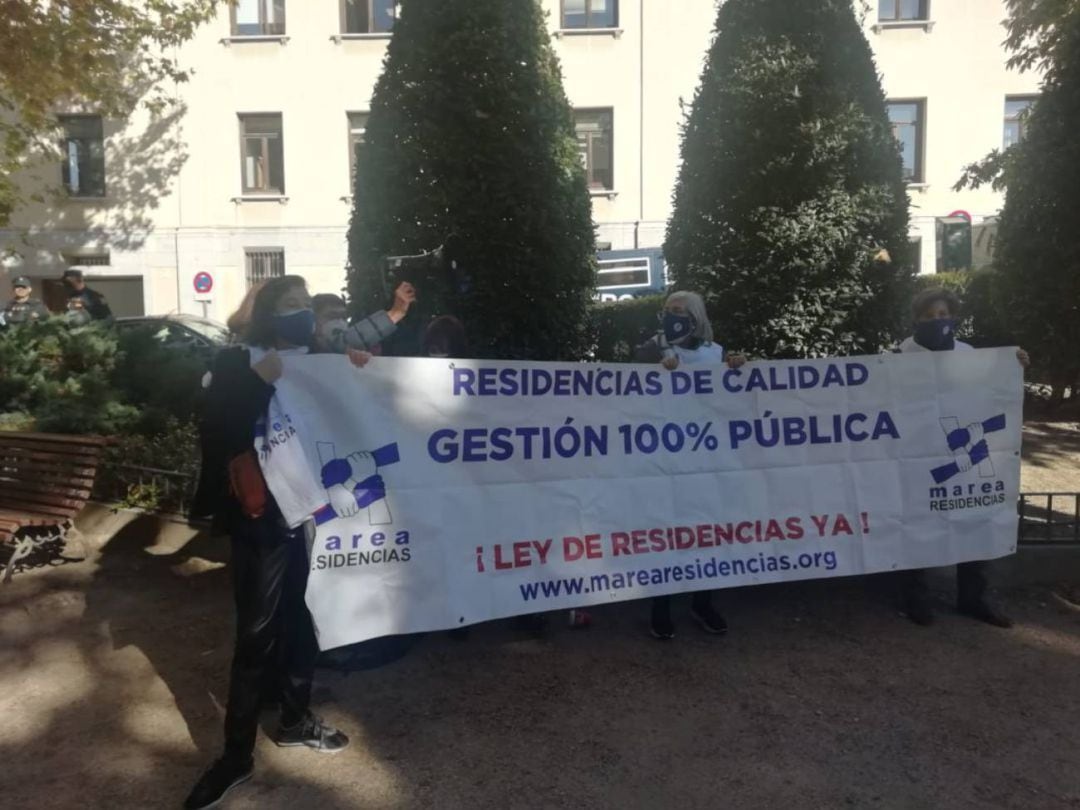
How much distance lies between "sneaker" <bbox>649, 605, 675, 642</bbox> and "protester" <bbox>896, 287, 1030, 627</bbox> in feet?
4.42

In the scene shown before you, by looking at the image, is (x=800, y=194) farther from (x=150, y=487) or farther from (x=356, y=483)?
(x=150, y=487)

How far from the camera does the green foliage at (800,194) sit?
5.98 metres

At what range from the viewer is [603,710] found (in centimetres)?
409

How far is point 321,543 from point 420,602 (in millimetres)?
542

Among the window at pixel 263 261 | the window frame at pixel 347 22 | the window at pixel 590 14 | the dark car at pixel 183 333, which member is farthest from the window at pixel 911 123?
the dark car at pixel 183 333

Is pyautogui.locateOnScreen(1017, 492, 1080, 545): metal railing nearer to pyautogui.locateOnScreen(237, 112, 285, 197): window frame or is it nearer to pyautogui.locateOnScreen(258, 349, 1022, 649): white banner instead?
pyautogui.locateOnScreen(258, 349, 1022, 649): white banner

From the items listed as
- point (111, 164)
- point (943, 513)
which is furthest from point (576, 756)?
point (111, 164)

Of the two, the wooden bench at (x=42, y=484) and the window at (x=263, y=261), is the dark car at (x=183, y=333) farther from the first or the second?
the window at (x=263, y=261)

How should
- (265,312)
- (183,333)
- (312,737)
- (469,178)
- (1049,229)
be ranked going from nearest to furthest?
(265,312) → (312,737) → (1049,229) → (469,178) → (183,333)

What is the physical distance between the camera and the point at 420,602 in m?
4.19

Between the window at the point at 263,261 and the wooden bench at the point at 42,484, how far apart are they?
737 inches

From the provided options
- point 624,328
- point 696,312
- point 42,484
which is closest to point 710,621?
point 696,312

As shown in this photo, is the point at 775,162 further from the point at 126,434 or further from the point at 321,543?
the point at 126,434

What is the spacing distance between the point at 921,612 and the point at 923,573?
23cm
